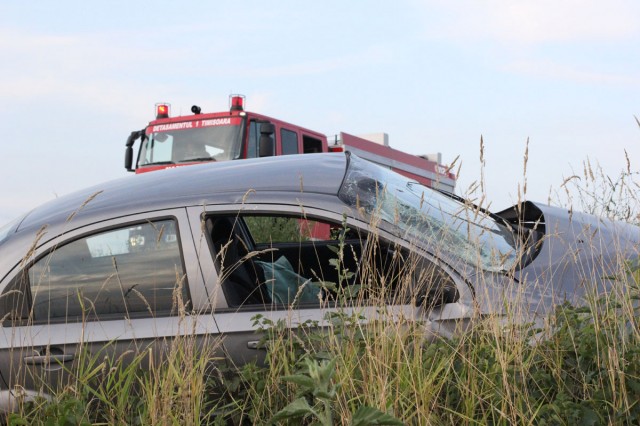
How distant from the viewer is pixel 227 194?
3561 millimetres

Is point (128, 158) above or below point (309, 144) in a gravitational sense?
below

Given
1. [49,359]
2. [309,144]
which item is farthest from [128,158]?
[49,359]

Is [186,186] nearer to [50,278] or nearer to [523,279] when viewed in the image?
[50,278]

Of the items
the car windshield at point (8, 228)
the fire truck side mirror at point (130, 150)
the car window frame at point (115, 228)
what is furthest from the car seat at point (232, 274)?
the fire truck side mirror at point (130, 150)

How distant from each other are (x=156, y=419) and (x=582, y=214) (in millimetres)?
2541

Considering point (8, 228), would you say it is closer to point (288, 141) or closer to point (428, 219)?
point (428, 219)


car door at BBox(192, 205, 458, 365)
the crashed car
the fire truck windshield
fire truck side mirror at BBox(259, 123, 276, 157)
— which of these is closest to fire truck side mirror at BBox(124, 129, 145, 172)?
the fire truck windshield

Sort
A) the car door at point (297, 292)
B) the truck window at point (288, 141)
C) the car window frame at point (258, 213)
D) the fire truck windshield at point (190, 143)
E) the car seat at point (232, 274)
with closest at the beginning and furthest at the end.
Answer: the car door at point (297, 292)
the car window frame at point (258, 213)
the car seat at point (232, 274)
the fire truck windshield at point (190, 143)
the truck window at point (288, 141)

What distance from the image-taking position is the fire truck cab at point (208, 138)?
13516 mm

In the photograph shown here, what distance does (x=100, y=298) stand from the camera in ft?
11.3

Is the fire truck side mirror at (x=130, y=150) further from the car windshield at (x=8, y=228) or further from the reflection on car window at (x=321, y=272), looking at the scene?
the car windshield at (x=8, y=228)

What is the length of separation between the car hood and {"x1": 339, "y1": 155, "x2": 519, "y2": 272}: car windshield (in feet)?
0.35

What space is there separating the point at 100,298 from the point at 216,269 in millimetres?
512

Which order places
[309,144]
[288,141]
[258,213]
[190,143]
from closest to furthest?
[258,213]
[190,143]
[288,141]
[309,144]
